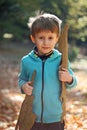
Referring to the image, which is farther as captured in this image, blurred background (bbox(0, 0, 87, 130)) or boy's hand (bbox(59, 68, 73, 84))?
blurred background (bbox(0, 0, 87, 130))

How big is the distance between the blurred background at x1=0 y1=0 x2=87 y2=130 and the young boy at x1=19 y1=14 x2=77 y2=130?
0.46m

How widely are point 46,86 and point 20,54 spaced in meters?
15.4

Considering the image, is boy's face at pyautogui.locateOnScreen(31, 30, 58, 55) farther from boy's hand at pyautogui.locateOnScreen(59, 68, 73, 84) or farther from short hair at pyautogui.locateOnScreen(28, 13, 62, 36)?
boy's hand at pyautogui.locateOnScreen(59, 68, 73, 84)

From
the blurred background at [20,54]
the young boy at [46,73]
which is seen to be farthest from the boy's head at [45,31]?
the blurred background at [20,54]

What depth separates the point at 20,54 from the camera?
756 inches

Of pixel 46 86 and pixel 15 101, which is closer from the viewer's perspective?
pixel 46 86

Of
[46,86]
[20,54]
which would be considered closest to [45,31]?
[46,86]

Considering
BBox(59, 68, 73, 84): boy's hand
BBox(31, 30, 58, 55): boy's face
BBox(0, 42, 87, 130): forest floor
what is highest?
BBox(31, 30, 58, 55): boy's face

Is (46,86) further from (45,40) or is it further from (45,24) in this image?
(45,24)

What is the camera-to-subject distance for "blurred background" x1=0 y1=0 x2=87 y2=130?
23.9ft

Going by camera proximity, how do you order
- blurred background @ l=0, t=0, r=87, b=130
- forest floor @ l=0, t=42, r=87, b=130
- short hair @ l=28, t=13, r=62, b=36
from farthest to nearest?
blurred background @ l=0, t=0, r=87, b=130 → forest floor @ l=0, t=42, r=87, b=130 → short hair @ l=28, t=13, r=62, b=36

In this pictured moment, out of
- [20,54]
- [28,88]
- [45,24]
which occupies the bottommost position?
[20,54]

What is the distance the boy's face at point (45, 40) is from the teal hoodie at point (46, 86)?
0.09 m

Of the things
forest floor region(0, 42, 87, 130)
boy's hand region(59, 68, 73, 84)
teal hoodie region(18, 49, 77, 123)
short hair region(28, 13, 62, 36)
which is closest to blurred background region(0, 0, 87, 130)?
forest floor region(0, 42, 87, 130)
